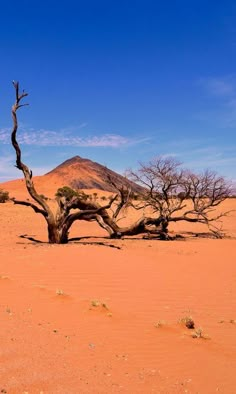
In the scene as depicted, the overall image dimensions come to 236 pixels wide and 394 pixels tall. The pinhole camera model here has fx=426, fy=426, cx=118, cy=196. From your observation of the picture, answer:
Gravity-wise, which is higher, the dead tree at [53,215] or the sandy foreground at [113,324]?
the dead tree at [53,215]

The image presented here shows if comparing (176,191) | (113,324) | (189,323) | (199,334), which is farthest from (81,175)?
(199,334)

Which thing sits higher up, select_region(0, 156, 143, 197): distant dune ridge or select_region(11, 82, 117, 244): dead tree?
select_region(0, 156, 143, 197): distant dune ridge

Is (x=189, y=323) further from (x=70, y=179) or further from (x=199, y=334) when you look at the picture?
(x=70, y=179)

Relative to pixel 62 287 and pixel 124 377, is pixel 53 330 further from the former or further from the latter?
pixel 62 287

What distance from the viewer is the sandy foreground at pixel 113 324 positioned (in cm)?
412

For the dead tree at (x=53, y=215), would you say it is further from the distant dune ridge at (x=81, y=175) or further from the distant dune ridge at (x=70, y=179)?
the distant dune ridge at (x=81, y=175)

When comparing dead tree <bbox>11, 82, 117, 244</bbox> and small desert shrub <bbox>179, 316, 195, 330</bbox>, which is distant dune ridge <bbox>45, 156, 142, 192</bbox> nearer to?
dead tree <bbox>11, 82, 117, 244</bbox>

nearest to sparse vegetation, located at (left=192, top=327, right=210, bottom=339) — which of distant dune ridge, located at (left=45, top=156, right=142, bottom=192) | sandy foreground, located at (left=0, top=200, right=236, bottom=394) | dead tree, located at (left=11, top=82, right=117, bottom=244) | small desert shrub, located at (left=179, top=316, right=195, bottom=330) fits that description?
sandy foreground, located at (left=0, top=200, right=236, bottom=394)

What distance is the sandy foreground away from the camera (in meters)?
4.12

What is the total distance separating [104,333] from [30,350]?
1.16 metres

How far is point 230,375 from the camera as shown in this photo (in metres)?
4.41

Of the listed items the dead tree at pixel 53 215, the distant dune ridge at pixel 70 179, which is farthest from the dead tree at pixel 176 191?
the distant dune ridge at pixel 70 179

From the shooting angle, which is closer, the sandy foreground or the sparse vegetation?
the sandy foreground

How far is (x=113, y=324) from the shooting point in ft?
19.4
